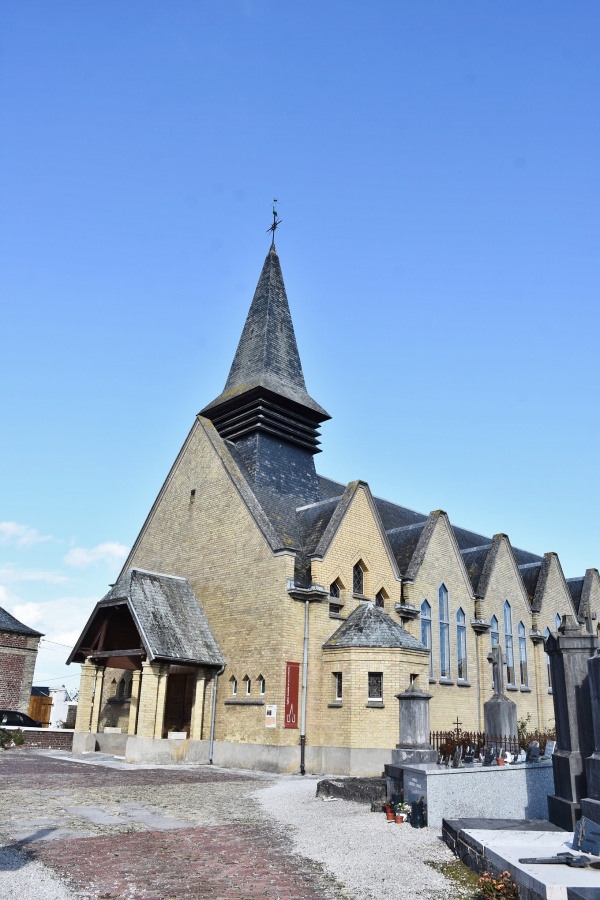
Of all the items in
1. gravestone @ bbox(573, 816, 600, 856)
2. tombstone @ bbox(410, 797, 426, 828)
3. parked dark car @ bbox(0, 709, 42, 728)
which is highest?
parked dark car @ bbox(0, 709, 42, 728)

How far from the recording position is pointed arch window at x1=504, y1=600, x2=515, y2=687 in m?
33.5

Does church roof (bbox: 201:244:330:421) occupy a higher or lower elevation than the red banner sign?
higher

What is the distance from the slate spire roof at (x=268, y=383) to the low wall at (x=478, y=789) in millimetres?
17962

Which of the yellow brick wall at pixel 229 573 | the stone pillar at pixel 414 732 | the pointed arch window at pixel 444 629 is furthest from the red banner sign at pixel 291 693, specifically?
the pointed arch window at pixel 444 629

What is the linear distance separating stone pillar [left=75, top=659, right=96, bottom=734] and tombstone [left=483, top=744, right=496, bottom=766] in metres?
15.0

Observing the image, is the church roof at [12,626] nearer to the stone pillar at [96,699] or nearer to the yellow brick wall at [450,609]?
the stone pillar at [96,699]

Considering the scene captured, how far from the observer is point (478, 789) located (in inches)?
523

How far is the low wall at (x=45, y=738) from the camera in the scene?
2759 centimetres

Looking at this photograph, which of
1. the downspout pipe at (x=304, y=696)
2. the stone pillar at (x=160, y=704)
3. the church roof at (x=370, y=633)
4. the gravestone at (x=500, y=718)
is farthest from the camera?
the church roof at (x=370, y=633)

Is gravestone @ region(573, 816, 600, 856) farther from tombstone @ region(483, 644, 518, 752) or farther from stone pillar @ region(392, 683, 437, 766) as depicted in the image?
tombstone @ region(483, 644, 518, 752)

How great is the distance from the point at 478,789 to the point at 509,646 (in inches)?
865

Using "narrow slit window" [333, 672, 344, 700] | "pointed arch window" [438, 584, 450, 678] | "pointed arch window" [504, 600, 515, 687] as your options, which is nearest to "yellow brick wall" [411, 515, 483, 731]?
"pointed arch window" [438, 584, 450, 678]

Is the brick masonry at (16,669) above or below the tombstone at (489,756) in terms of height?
above

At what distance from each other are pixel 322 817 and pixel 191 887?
5653 millimetres
